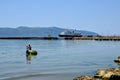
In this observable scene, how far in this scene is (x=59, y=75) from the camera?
37594 mm

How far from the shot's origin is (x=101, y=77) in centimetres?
3119

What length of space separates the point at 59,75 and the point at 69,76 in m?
1.68

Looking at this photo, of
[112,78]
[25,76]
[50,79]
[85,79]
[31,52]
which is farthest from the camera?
[31,52]

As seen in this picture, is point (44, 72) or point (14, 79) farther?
point (44, 72)

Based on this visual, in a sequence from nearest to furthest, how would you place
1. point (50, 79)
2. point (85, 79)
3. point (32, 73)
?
point (85, 79) < point (50, 79) < point (32, 73)

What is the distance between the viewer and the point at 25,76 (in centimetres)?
3694

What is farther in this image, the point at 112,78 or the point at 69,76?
the point at 69,76

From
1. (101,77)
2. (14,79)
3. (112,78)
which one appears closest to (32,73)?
(14,79)

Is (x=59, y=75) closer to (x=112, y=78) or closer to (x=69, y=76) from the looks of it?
(x=69, y=76)

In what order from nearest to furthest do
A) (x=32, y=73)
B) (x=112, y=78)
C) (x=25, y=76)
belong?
(x=112, y=78) → (x=25, y=76) → (x=32, y=73)

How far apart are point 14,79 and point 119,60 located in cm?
2242

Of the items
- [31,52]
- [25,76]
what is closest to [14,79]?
[25,76]

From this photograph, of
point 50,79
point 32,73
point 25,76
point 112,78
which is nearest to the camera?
point 112,78

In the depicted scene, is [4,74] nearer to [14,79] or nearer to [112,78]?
[14,79]
